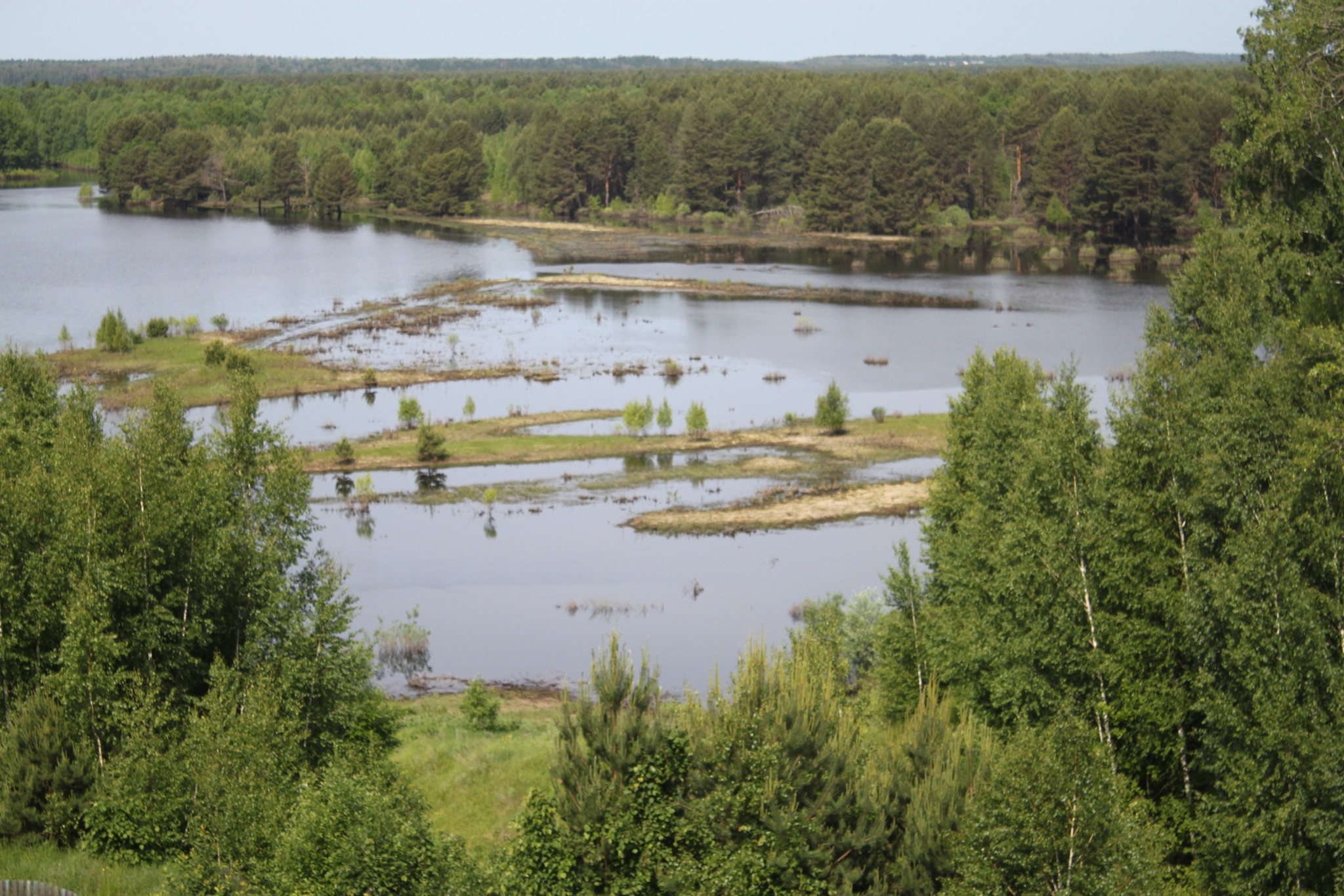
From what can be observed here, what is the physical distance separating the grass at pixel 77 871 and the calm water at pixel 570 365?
15825 millimetres

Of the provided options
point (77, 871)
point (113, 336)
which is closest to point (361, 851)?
point (77, 871)

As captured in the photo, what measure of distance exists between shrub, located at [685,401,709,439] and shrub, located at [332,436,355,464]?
46.3 feet

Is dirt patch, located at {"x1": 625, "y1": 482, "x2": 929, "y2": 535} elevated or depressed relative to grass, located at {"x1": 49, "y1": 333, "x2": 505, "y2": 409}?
depressed

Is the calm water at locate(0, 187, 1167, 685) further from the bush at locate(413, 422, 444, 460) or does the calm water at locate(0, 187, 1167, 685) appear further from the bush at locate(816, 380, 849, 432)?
the bush at locate(816, 380, 849, 432)

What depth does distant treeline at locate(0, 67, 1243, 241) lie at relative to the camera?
11762 centimetres

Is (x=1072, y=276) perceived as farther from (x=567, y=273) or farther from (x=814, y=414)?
(x=814, y=414)

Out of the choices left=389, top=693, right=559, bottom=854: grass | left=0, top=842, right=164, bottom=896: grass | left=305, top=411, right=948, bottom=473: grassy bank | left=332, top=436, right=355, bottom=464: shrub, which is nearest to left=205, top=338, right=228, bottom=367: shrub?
left=305, top=411, right=948, bottom=473: grassy bank

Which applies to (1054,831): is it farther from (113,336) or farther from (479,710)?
(113,336)

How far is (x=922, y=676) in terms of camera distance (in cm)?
2886

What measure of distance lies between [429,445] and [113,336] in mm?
26957

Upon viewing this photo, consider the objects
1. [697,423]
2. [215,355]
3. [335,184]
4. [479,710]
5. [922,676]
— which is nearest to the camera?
[479,710]

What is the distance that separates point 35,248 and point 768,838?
111957 mm

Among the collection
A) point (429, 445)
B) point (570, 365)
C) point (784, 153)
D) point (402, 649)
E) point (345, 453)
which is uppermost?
point (784, 153)

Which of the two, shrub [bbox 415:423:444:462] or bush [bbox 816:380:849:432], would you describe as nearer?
shrub [bbox 415:423:444:462]
